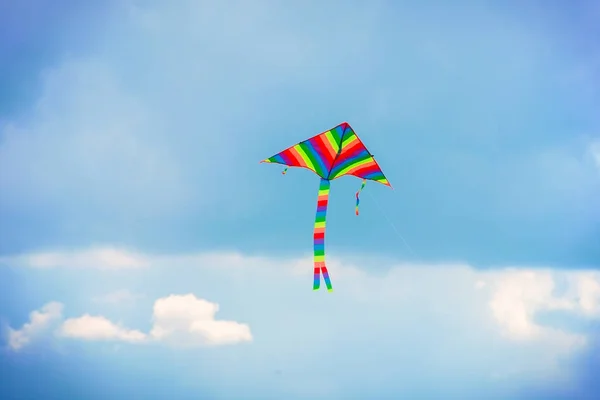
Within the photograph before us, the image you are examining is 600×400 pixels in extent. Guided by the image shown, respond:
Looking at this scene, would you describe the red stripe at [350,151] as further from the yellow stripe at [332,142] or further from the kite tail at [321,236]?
the kite tail at [321,236]

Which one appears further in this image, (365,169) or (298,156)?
(365,169)

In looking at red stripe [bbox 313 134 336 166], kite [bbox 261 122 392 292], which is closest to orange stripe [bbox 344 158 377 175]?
kite [bbox 261 122 392 292]

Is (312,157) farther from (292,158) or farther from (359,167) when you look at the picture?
(359,167)

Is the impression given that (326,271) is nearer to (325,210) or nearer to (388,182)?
(325,210)

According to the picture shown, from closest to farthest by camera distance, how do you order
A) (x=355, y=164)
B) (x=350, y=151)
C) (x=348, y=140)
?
(x=348, y=140)
(x=350, y=151)
(x=355, y=164)

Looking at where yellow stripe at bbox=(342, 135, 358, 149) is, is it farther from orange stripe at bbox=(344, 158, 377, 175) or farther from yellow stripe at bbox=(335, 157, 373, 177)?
orange stripe at bbox=(344, 158, 377, 175)

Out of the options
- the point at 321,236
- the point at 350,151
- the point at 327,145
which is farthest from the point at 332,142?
the point at 321,236

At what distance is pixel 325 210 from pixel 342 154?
1324 millimetres

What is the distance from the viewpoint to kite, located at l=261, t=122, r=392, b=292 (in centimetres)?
1462

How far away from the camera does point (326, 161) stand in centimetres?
1510

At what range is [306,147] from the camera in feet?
48.5

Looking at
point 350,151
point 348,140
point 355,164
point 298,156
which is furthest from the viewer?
point 355,164

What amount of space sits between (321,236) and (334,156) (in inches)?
72.2

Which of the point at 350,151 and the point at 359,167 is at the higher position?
the point at 350,151
